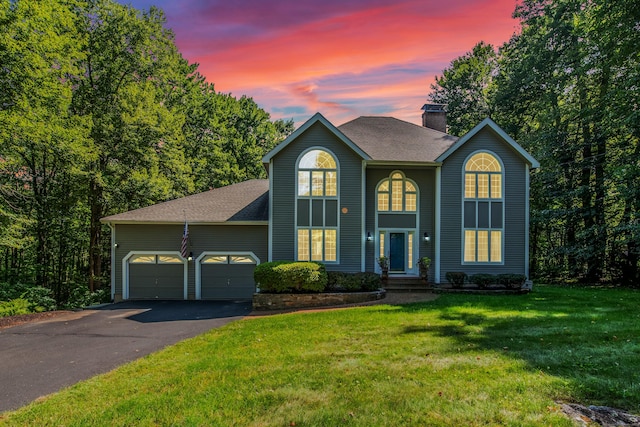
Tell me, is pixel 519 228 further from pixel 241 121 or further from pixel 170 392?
pixel 241 121

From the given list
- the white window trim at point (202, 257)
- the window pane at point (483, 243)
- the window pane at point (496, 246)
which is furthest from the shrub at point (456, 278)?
the white window trim at point (202, 257)

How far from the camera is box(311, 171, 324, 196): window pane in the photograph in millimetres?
14867

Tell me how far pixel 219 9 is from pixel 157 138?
12423mm

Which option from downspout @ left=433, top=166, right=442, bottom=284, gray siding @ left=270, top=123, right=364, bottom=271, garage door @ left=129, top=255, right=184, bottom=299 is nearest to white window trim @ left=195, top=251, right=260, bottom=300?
garage door @ left=129, top=255, right=184, bottom=299

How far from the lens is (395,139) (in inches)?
679

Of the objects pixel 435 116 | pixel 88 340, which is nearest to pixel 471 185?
pixel 435 116

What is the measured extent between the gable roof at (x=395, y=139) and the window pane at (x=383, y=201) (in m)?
1.67

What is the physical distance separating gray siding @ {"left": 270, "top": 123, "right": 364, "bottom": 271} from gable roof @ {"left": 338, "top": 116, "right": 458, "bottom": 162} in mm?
1292

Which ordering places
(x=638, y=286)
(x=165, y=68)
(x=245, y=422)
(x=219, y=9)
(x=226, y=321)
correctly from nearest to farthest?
(x=245, y=422) < (x=219, y=9) < (x=226, y=321) < (x=638, y=286) < (x=165, y=68)

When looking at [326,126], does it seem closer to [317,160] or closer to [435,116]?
[317,160]

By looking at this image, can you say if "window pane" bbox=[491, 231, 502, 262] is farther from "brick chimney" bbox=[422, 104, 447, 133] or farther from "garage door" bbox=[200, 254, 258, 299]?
"garage door" bbox=[200, 254, 258, 299]

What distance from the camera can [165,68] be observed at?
21.6 m

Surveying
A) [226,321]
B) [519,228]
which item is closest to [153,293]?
[226,321]

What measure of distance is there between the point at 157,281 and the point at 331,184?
8722 millimetres
